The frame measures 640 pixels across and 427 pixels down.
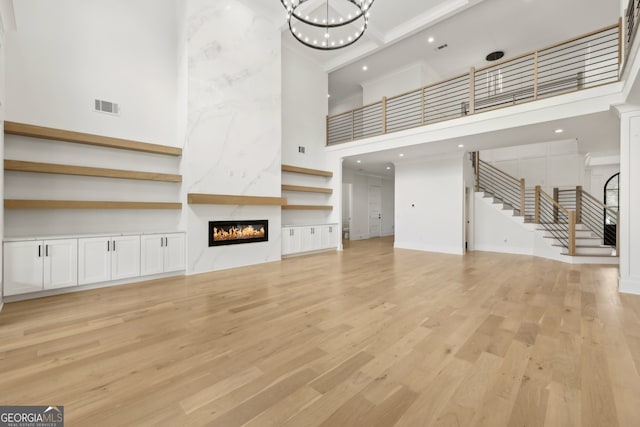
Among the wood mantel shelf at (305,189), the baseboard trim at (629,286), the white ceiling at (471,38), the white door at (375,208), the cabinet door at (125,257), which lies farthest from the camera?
the white door at (375,208)

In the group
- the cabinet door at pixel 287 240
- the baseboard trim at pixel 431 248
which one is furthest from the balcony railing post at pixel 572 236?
the cabinet door at pixel 287 240

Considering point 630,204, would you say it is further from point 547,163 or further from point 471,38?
point 547,163

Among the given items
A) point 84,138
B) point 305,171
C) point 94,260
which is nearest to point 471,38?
point 305,171

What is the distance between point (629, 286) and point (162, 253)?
7.60m

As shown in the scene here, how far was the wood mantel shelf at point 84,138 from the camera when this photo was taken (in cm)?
393

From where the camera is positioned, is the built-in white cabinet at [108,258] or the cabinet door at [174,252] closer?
the built-in white cabinet at [108,258]

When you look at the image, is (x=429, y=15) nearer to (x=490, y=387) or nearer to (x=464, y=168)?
(x=464, y=168)

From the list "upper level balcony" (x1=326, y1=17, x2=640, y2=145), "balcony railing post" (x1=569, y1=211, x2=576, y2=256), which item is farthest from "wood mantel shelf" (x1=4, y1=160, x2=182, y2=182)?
"balcony railing post" (x1=569, y1=211, x2=576, y2=256)

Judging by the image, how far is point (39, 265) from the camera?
3.79m

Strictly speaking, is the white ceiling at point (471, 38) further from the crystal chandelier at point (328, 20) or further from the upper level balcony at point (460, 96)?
the upper level balcony at point (460, 96)

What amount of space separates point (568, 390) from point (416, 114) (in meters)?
8.12

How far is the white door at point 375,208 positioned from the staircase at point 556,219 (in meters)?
4.51

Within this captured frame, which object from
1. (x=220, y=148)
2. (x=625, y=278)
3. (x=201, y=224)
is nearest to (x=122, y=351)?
(x=201, y=224)

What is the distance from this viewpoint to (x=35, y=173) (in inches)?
166
